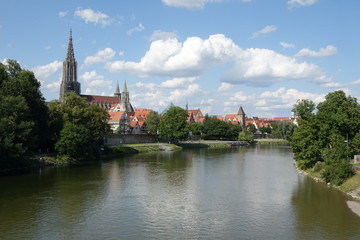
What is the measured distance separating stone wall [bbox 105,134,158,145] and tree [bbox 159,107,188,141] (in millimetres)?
4904

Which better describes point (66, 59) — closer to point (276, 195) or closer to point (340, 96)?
point (340, 96)

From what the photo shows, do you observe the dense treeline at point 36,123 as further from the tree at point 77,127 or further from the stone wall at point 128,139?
the stone wall at point 128,139

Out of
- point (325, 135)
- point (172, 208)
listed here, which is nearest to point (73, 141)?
point (172, 208)

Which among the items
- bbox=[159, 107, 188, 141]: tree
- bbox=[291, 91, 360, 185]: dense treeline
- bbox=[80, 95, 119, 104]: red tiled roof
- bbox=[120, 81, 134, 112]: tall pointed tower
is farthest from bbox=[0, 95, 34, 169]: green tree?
bbox=[120, 81, 134, 112]: tall pointed tower

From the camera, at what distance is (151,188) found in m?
36.9

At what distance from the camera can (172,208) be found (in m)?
28.3

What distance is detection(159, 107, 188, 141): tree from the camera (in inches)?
4183

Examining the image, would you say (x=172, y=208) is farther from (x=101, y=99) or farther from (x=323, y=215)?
(x=101, y=99)

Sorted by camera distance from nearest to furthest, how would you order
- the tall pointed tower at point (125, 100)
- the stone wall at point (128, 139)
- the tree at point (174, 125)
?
the stone wall at point (128, 139), the tree at point (174, 125), the tall pointed tower at point (125, 100)

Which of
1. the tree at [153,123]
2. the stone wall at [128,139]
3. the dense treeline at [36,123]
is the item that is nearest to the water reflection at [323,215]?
the dense treeline at [36,123]

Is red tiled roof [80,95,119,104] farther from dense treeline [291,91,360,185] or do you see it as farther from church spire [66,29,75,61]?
dense treeline [291,91,360,185]

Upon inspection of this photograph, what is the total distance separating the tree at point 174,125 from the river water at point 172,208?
60898mm

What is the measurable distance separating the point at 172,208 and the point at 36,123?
35.4 m

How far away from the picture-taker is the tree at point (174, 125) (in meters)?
106
